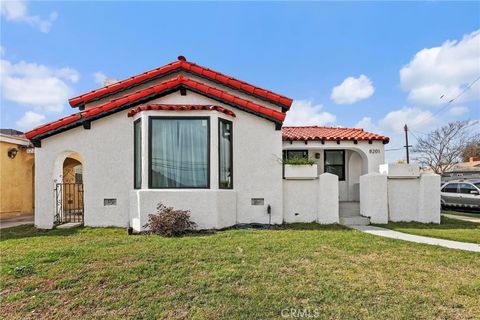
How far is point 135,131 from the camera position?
10.1 meters

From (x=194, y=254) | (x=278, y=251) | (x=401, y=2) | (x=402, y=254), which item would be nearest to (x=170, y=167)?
(x=194, y=254)

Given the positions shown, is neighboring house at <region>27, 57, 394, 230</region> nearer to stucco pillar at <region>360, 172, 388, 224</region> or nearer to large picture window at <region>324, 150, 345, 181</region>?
stucco pillar at <region>360, 172, 388, 224</region>

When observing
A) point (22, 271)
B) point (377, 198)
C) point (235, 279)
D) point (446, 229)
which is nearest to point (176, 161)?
point (22, 271)

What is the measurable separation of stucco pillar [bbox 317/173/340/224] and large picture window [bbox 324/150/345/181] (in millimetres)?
4161

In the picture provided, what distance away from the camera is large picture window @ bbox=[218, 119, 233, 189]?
32.1 feet

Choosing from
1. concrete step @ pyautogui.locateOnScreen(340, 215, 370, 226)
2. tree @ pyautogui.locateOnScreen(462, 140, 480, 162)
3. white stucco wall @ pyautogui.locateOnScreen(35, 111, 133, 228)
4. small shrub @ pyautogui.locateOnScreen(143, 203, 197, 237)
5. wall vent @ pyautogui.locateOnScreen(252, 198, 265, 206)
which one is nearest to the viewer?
small shrub @ pyautogui.locateOnScreen(143, 203, 197, 237)

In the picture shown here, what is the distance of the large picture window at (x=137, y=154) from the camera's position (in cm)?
980

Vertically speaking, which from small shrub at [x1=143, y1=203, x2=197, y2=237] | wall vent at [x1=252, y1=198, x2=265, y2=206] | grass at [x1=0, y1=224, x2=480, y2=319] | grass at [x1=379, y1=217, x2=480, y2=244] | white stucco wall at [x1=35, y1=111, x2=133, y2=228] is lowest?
grass at [x1=379, y1=217, x2=480, y2=244]

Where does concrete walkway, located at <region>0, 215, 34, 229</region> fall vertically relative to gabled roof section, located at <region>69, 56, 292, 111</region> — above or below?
below

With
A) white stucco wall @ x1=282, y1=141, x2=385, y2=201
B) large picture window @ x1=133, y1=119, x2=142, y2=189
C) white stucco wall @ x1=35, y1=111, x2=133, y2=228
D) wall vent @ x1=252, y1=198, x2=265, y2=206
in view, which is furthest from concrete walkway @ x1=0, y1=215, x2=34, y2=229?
white stucco wall @ x1=282, y1=141, x2=385, y2=201

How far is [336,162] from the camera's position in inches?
575

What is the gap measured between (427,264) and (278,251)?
3210 mm

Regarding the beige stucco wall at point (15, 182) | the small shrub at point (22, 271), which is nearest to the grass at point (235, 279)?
the small shrub at point (22, 271)

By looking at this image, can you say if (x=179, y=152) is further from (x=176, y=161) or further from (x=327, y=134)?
(x=327, y=134)
